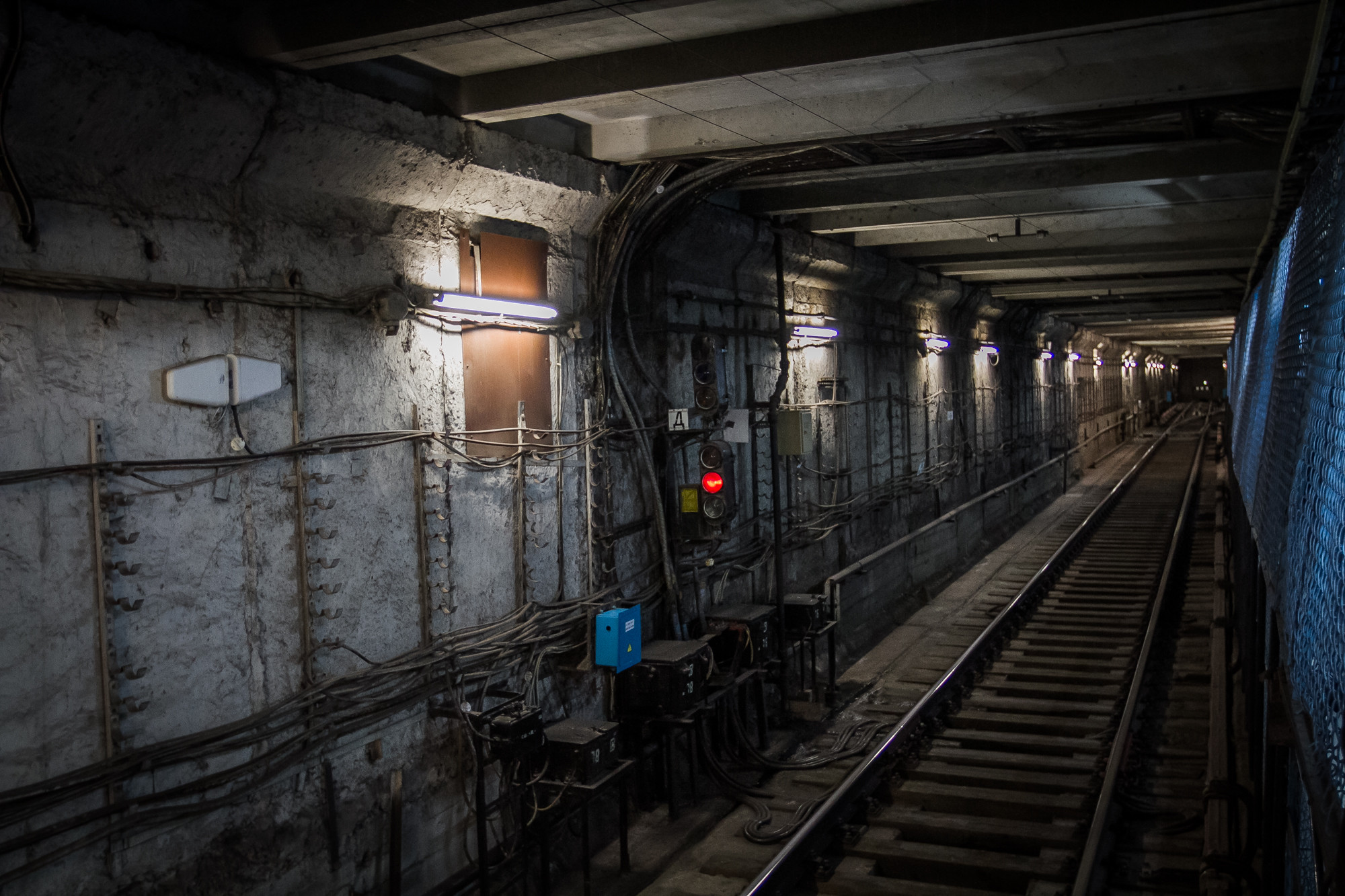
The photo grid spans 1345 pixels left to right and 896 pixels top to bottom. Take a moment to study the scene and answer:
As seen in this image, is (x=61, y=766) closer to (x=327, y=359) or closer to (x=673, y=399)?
(x=327, y=359)

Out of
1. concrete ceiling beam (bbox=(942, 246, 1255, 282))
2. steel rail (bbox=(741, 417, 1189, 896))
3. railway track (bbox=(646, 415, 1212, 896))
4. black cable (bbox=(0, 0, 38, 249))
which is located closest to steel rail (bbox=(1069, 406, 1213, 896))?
railway track (bbox=(646, 415, 1212, 896))

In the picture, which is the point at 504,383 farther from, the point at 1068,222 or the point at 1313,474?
the point at 1068,222

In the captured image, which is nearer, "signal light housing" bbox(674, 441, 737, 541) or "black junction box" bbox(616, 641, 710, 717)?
"black junction box" bbox(616, 641, 710, 717)

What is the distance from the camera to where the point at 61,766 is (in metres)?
4.51

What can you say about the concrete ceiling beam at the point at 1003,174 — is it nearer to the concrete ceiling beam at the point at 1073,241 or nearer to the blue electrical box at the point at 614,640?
the concrete ceiling beam at the point at 1073,241

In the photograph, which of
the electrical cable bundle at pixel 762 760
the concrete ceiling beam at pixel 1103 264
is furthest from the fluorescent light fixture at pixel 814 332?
the electrical cable bundle at pixel 762 760

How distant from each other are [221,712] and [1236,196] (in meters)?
10.2

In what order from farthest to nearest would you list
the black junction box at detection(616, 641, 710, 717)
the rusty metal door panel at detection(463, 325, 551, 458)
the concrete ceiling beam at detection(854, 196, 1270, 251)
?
the concrete ceiling beam at detection(854, 196, 1270, 251) < the black junction box at detection(616, 641, 710, 717) < the rusty metal door panel at detection(463, 325, 551, 458)

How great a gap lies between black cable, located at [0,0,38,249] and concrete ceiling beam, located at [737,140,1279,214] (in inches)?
223

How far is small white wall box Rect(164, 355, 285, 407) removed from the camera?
4965mm

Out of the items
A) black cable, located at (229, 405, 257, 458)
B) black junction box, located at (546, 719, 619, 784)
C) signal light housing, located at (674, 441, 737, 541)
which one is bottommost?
black junction box, located at (546, 719, 619, 784)

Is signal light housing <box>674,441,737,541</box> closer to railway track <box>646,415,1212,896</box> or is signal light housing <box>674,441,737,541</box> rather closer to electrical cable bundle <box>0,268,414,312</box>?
railway track <box>646,415,1212,896</box>

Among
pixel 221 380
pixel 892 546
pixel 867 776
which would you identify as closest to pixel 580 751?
pixel 867 776

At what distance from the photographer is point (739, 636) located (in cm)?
951
